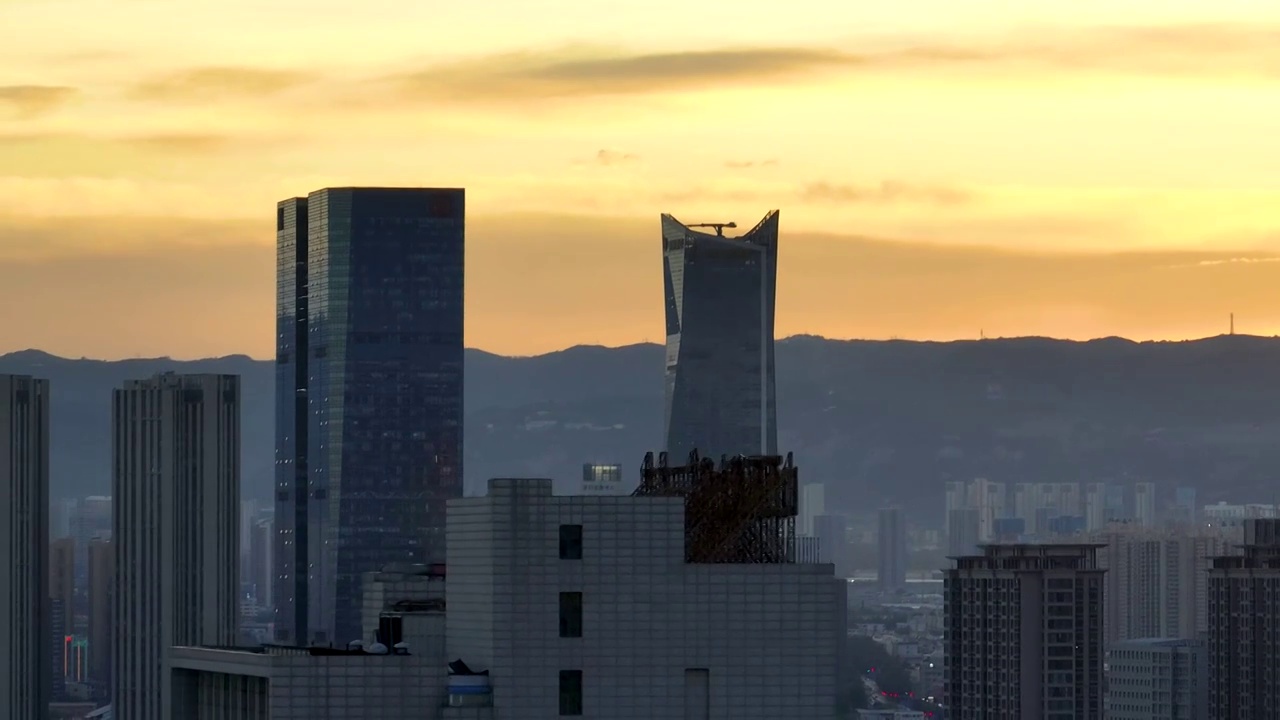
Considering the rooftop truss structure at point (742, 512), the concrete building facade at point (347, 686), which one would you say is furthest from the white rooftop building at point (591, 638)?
the rooftop truss structure at point (742, 512)

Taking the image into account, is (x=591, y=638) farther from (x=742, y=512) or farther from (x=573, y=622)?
(x=742, y=512)

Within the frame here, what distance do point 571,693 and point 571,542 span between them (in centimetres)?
360

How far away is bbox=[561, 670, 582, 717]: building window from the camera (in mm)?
75812

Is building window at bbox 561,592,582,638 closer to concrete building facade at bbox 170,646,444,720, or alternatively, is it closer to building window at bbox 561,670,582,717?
building window at bbox 561,670,582,717

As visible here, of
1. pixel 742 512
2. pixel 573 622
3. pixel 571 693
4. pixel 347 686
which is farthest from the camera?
pixel 742 512

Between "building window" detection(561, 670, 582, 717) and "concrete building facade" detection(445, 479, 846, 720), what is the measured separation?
0.02m

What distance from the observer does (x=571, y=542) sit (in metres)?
75.9

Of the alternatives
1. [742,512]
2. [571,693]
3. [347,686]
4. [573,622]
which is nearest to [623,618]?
[573,622]

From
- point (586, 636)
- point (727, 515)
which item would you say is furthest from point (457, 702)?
point (727, 515)

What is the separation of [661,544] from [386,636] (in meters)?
8.30

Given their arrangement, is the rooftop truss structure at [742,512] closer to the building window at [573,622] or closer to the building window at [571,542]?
the building window at [571,542]

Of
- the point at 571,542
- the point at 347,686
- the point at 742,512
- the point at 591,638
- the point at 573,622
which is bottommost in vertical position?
the point at 347,686

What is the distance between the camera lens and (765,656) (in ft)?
252

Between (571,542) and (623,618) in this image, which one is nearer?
(571,542)
